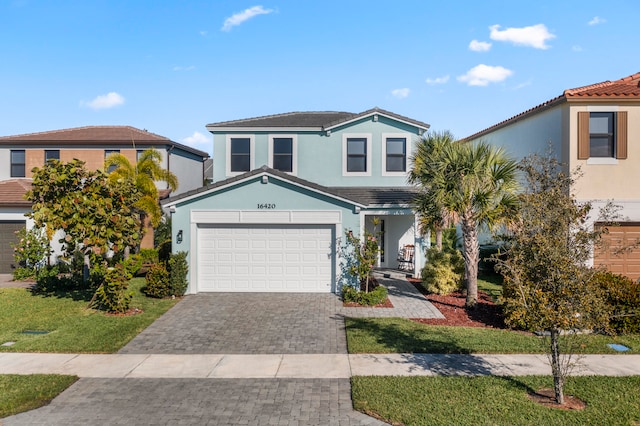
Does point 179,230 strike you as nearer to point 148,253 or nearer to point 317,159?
point 148,253

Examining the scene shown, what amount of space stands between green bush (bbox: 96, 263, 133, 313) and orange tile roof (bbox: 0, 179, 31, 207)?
9.06 m

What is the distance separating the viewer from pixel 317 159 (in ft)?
66.1

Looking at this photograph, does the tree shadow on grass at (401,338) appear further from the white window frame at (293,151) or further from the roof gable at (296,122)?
the roof gable at (296,122)

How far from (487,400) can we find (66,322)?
10.9 metres

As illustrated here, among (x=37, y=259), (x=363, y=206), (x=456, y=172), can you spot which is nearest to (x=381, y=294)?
(x=363, y=206)

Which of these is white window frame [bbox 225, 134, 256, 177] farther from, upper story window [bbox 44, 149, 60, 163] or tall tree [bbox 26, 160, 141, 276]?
upper story window [bbox 44, 149, 60, 163]

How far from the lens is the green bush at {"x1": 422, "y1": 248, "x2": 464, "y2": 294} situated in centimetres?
1520

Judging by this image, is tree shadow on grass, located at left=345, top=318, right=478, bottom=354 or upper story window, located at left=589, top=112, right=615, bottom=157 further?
upper story window, located at left=589, top=112, right=615, bottom=157

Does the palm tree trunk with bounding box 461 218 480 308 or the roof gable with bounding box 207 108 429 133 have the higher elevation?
the roof gable with bounding box 207 108 429 133

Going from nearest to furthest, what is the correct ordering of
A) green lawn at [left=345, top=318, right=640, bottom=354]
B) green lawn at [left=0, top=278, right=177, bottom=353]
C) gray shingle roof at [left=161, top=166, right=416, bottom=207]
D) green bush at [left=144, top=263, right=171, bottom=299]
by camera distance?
1. green lawn at [left=345, top=318, right=640, bottom=354]
2. green lawn at [left=0, top=278, right=177, bottom=353]
3. green bush at [left=144, top=263, right=171, bottom=299]
4. gray shingle roof at [left=161, top=166, right=416, bottom=207]

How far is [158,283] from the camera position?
14742 millimetres

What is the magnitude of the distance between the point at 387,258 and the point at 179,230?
33.1 ft

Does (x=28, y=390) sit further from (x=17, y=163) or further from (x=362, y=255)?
(x=17, y=163)

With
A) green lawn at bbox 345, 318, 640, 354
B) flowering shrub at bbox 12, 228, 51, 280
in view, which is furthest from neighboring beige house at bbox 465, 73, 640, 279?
flowering shrub at bbox 12, 228, 51, 280
